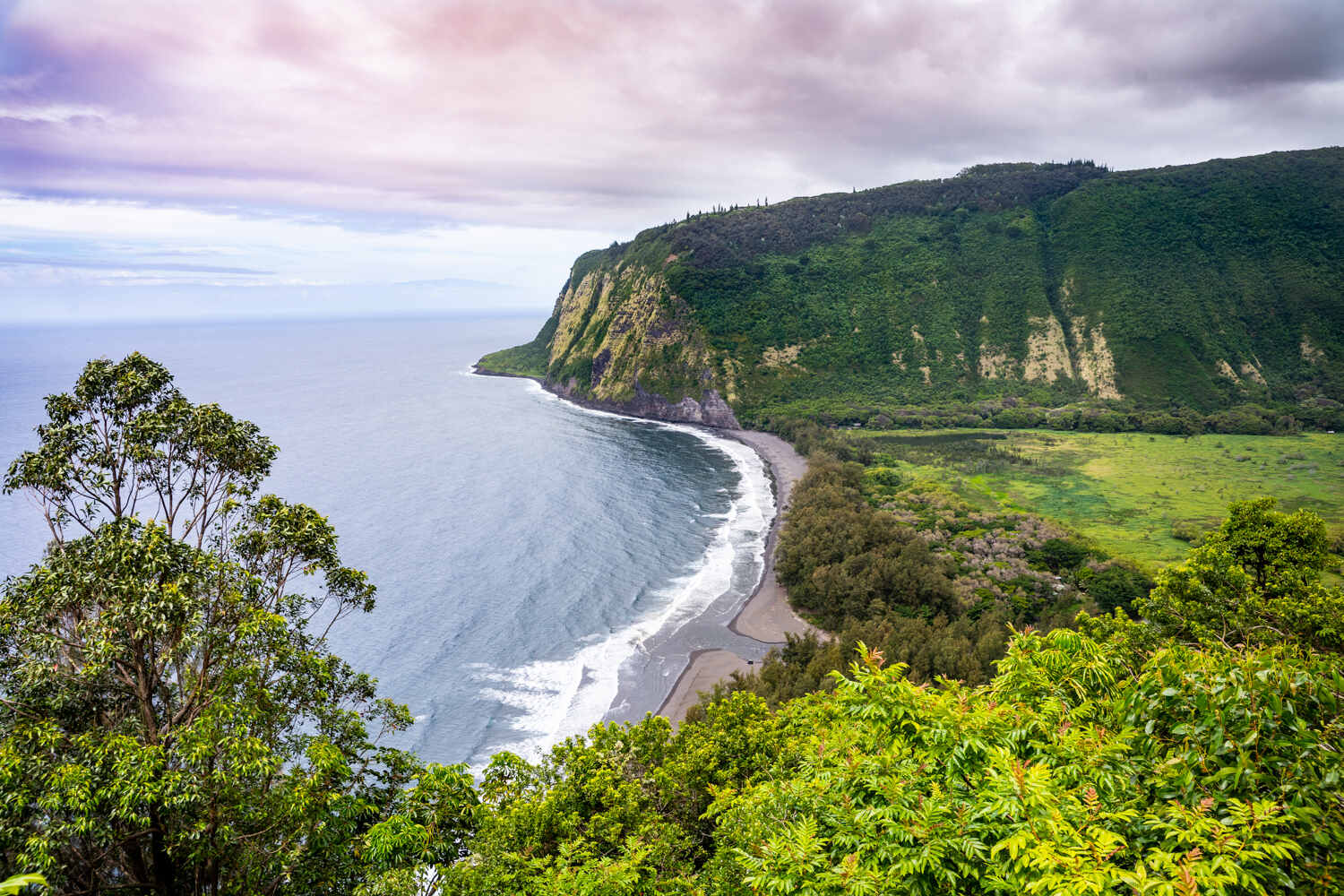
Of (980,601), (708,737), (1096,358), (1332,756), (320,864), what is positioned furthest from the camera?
(1096,358)

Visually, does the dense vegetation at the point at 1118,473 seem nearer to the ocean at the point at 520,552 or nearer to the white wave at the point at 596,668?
the ocean at the point at 520,552

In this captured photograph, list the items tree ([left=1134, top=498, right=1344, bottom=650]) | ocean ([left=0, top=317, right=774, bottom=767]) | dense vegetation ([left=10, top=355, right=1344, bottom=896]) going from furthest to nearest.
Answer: ocean ([left=0, top=317, right=774, bottom=767]) → tree ([left=1134, top=498, right=1344, bottom=650]) → dense vegetation ([left=10, top=355, right=1344, bottom=896])

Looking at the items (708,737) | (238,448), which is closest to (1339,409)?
(708,737)

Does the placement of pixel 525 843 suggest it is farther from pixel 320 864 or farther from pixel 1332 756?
pixel 1332 756

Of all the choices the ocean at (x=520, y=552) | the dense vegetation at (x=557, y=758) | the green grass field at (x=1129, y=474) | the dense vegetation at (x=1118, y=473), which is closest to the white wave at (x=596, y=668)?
the ocean at (x=520, y=552)

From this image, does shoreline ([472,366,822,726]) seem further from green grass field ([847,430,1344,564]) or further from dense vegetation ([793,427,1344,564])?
green grass field ([847,430,1344,564])

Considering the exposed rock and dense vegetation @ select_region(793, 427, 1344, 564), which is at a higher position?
→ the exposed rock

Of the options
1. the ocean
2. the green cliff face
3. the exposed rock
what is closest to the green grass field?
the green cliff face
